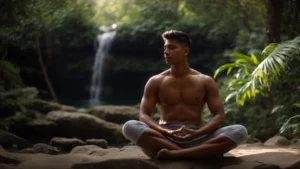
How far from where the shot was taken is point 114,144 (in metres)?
6.86

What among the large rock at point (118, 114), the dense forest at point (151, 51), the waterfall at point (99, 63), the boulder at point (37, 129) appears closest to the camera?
the dense forest at point (151, 51)

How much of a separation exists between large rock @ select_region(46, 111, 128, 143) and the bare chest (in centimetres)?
388

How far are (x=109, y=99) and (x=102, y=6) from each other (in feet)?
11.2

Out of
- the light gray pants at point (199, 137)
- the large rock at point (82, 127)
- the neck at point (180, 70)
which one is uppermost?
the neck at point (180, 70)

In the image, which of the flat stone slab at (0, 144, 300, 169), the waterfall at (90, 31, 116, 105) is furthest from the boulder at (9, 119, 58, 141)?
the waterfall at (90, 31, 116, 105)

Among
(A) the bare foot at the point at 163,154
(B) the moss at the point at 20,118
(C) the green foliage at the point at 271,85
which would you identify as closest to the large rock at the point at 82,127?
(B) the moss at the point at 20,118

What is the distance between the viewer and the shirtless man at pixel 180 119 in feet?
10.2

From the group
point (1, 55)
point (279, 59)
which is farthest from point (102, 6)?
point (279, 59)

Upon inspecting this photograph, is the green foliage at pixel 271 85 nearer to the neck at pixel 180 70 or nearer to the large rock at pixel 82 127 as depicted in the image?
the neck at pixel 180 70

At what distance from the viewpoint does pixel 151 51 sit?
41.7 ft

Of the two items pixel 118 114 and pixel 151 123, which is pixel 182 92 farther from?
pixel 118 114

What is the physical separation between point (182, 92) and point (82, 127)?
4.24 metres

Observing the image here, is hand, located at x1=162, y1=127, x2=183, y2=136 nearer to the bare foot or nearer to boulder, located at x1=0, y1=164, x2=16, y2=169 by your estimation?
the bare foot

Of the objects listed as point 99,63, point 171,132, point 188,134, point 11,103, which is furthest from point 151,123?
point 99,63
